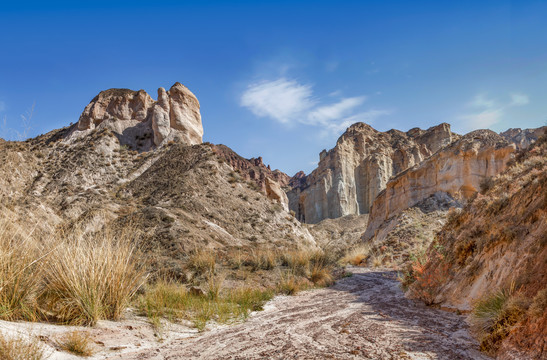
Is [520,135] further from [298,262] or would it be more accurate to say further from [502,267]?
[502,267]

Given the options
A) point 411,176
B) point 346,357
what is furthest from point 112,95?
point 346,357

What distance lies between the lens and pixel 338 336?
4.57m

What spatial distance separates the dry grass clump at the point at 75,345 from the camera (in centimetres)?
384

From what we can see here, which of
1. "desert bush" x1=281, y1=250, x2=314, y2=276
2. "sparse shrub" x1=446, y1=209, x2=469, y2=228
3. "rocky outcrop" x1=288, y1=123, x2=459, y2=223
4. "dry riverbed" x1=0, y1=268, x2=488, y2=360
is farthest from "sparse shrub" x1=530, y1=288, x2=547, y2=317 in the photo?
"rocky outcrop" x1=288, y1=123, x2=459, y2=223

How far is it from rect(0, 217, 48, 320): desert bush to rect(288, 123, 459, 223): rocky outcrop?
69098 mm

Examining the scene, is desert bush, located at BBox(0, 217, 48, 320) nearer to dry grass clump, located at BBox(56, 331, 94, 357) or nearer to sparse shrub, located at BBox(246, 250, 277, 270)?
dry grass clump, located at BBox(56, 331, 94, 357)

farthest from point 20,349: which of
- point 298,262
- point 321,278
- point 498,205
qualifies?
point 298,262

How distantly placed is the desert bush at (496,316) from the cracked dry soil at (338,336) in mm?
181

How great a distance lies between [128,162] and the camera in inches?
1346

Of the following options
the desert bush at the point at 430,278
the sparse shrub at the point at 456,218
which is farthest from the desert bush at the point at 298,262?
the sparse shrub at the point at 456,218

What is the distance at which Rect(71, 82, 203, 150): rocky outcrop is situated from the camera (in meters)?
38.1

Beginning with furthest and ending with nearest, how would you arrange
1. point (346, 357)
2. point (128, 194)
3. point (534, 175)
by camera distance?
1. point (128, 194)
2. point (534, 175)
3. point (346, 357)

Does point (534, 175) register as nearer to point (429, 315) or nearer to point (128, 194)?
point (429, 315)

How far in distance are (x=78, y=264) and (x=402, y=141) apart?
86906mm
